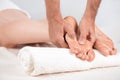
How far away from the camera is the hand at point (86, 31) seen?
1.20 metres

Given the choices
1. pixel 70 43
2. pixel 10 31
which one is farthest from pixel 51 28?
pixel 10 31

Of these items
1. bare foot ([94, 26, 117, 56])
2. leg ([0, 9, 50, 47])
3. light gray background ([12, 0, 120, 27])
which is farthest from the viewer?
light gray background ([12, 0, 120, 27])

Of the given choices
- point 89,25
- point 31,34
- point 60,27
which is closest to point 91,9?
point 89,25

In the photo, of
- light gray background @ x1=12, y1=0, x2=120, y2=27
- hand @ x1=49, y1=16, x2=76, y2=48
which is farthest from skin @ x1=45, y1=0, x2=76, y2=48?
light gray background @ x1=12, y1=0, x2=120, y2=27

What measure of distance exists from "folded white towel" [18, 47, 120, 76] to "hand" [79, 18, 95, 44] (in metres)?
0.16

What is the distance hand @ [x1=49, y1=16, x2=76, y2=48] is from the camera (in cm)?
118

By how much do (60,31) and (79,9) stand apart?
852 mm

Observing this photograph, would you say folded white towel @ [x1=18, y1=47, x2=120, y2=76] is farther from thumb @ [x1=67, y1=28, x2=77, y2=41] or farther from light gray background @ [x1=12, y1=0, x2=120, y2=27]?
light gray background @ [x1=12, y1=0, x2=120, y2=27]

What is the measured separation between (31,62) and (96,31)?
1.46 feet

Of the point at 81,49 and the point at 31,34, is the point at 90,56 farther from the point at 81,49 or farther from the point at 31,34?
the point at 31,34

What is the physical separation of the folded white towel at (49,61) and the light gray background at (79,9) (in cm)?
81

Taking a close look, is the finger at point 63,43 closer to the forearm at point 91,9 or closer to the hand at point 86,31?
the hand at point 86,31

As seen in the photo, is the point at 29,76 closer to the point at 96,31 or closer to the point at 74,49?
the point at 74,49

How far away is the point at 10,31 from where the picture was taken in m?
1.45
